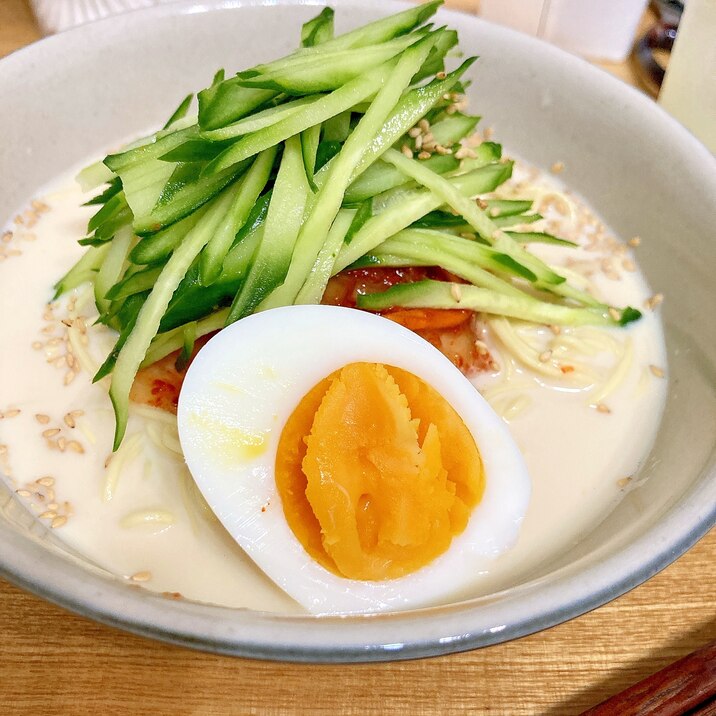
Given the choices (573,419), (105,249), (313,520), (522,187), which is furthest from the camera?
(522,187)

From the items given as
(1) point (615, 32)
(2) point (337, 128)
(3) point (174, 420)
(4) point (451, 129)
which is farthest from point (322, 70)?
(1) point (615, 32)

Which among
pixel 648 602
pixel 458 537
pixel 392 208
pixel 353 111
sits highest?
pixel 353 111

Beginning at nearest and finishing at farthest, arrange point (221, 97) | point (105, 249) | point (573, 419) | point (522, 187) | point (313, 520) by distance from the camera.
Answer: point (313, 520)
point (221, 97)
point (573, 419)
point (105, 249)
point (522, 187)

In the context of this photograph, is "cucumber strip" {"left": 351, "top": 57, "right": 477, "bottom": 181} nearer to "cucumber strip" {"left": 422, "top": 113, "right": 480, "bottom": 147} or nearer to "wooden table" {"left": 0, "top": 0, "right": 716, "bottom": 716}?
"cucumber strip" {"left": 422, "top": 113, "right": 480, "bottom": 147}

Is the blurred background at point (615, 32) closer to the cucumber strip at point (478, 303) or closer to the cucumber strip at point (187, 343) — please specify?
the cucumber strip at point (478, 303)

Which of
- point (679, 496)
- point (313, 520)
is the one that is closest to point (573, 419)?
point (679, 496)

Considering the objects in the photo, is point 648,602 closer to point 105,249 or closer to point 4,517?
point 4,517

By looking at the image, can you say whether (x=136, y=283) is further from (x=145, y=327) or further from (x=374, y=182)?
(x=374, y=182)
